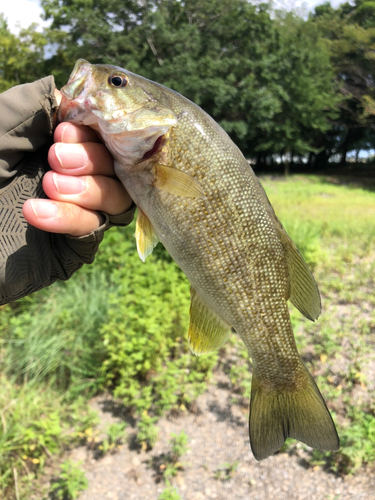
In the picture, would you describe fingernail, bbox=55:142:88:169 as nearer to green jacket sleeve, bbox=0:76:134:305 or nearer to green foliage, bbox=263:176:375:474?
green jacket sleeve, bbox=0:76:134:305

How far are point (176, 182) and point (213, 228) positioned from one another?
0.28 m

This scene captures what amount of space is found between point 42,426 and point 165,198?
2773 millimetres

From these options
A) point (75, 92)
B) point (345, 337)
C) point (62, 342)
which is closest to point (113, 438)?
point (62, 342)

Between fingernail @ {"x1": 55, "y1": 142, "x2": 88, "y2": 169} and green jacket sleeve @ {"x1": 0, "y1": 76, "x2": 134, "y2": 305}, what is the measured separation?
19cm

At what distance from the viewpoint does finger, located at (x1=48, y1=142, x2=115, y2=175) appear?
1.66m

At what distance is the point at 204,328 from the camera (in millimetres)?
1872

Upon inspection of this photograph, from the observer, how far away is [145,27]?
Answer: 23516mm

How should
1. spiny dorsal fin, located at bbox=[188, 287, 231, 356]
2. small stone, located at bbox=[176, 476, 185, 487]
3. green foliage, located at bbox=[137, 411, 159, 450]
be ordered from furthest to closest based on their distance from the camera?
green foliage, located at bbox=[137, 411, 159, 450]
small stone, located at bbox=[176, 476, 185, 487]
spiny dorsal fin, located at bbox=[188, 287, 231, 356]

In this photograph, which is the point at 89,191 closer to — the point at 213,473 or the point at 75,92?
the point at 75,92

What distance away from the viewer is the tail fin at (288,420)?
177 centimetres

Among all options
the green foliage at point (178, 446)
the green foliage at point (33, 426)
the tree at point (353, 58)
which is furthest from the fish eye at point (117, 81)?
the tree at point (353, 58)

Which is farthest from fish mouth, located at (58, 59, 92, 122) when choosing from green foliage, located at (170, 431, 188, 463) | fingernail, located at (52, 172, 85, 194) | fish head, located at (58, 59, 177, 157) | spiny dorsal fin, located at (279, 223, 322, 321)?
green foliage, located at (170, 431, 188, 463)

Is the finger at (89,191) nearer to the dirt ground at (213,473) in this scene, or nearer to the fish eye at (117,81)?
the fish eye at (117,81)

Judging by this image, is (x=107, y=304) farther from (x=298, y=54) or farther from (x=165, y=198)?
(x=298, y=54)
